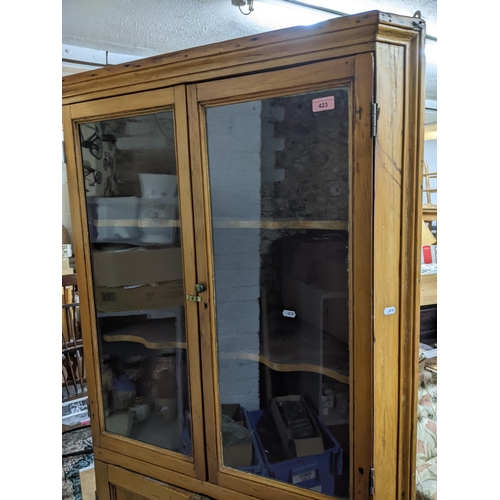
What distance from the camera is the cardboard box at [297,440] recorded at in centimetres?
103

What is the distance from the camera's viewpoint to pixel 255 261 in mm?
1136

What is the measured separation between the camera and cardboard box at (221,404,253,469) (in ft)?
3.51

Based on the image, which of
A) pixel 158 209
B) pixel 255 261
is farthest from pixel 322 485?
pixel 158 209

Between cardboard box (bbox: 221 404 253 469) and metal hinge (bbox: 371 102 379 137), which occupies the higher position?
metal hinge (bbox: 371 102 379 137)

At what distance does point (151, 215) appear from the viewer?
120cm

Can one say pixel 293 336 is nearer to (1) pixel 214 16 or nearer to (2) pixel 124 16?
(1) pixel 214 16

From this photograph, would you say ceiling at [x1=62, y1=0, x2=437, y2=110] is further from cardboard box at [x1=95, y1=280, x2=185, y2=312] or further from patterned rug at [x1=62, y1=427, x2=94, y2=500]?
patterned rug at [x1=62, y1=427, x2=94, y2=500]

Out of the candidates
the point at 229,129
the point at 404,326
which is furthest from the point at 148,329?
the point at 404,326

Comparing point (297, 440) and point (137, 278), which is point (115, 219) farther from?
point (297, 440)

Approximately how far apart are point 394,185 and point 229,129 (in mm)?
461

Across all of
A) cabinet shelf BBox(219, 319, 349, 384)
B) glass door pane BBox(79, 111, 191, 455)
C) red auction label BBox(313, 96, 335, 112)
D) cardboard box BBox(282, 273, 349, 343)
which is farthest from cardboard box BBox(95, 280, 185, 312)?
red auction label BBox(313, 96, 335, 112)

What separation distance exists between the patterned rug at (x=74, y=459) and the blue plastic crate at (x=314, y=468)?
1.27m
